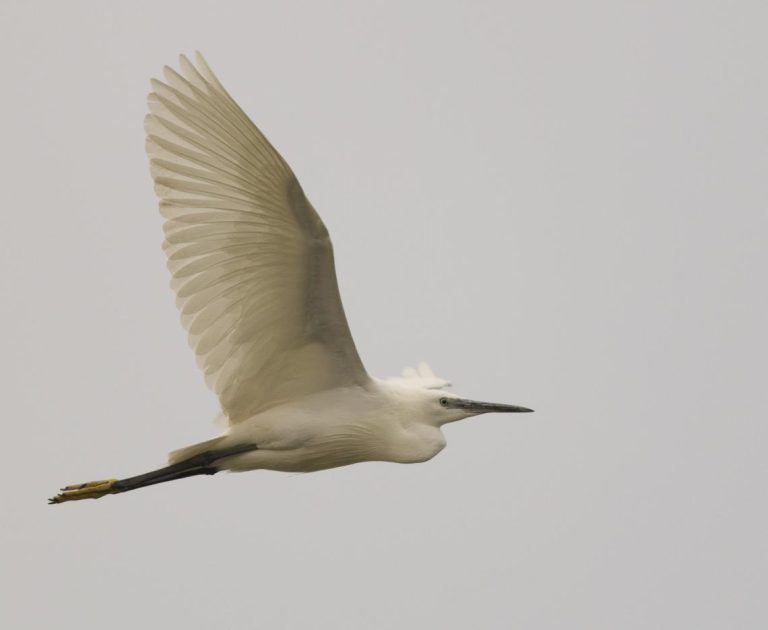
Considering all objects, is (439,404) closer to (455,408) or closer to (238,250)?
(455,408)

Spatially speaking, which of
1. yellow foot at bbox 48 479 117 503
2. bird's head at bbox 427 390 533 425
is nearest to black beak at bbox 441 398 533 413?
bird's head at bbox 427 390 533 425

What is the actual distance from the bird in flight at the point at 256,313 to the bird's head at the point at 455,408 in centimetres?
1

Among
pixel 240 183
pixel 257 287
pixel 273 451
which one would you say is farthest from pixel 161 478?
pixel 240 183

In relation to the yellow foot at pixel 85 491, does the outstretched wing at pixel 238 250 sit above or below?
above

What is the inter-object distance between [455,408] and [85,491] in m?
3.11

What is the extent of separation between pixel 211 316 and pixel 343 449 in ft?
5.01

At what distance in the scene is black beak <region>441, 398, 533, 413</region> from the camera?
12336 millimetres

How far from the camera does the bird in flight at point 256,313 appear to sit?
416 inches

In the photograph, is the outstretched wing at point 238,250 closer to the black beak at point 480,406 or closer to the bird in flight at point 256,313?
the bird in flight at point 256,313

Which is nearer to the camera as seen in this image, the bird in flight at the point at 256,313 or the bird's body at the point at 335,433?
the bird in flight at the point at 256,313

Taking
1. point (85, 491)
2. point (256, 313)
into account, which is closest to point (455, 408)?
point (256, 313)

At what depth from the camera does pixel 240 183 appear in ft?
35.2

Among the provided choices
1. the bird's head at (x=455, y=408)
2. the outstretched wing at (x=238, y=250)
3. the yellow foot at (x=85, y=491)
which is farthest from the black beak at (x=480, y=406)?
the yellow foot at (x=85, y=491)

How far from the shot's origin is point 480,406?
1253 cm
